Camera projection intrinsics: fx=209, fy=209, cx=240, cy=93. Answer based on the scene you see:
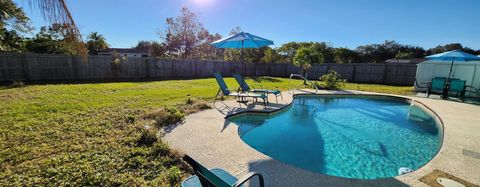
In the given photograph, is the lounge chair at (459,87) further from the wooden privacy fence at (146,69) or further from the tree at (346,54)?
the tree at (346,54)

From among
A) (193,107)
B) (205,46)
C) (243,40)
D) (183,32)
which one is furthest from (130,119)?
(205,46)

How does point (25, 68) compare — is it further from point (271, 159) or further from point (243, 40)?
point (271, 159)

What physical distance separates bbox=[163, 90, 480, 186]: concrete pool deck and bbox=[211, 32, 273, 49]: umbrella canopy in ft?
8.91

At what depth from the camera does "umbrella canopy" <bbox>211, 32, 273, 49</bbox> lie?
6.67m

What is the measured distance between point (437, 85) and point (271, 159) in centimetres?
1217

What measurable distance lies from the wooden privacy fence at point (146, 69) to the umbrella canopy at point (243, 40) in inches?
36.7

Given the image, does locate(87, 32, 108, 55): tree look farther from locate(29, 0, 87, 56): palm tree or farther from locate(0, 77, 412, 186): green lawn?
locate(29, 0, 87, 56): palm tree

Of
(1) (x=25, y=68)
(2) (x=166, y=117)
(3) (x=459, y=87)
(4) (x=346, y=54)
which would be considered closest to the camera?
(2) (x=166, y=117)

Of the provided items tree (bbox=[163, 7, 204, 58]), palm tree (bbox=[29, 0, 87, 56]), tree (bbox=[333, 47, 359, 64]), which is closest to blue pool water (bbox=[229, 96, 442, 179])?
palm tree (bbox=[29, 0, 87, 56])

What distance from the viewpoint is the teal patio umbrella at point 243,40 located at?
6.67 m

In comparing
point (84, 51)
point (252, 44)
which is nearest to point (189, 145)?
point (84, 51)

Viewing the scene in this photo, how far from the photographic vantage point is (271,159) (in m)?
3.09

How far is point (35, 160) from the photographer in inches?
115

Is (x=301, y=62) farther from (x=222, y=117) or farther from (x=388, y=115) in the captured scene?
(x=222, y=117)
